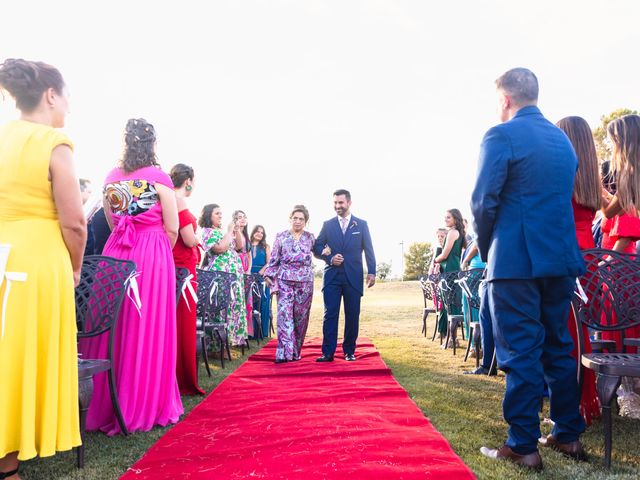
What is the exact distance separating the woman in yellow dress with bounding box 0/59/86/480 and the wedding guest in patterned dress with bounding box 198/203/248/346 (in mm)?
5036

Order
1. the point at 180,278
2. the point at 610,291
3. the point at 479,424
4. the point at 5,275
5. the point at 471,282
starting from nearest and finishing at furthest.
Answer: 1. the point at 5,275
2. the point at 610,291
3. the point at 479,424
4. the point at 180,278
5. the point at 471,282

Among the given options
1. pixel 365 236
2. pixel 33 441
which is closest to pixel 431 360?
pixel 365 236

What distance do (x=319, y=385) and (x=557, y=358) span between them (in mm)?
2748

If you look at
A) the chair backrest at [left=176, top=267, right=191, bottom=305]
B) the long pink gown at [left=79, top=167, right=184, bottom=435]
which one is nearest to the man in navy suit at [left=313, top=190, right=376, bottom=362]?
the chair backrest at [left=176, top=267, right=191, bottom=305]

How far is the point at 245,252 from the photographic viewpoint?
9898 millimetres

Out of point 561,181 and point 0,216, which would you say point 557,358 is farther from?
point 0,216

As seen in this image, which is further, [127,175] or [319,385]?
[319,385]

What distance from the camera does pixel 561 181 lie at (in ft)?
9.23

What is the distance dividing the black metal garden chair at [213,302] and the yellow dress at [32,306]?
3.19m

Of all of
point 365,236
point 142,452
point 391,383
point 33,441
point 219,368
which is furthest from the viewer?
point 365,236

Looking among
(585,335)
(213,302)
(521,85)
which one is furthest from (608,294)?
(213,302)

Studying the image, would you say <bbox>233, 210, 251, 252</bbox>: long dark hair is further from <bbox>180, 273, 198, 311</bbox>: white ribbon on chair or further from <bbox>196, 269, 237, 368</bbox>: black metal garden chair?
<bbox>180, 273, 198, 311</bbox>: white ribbon on chair

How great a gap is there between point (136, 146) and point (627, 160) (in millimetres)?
3400

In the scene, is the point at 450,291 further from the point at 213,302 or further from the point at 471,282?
the point at 213,302
